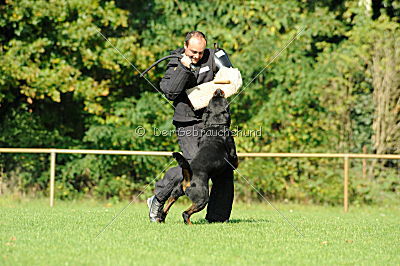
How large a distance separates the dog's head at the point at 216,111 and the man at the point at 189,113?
5.2 inches

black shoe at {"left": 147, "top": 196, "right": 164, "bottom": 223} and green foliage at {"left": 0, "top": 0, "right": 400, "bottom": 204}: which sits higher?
green foliage at {"left": 0, "top": 0, "right": 400, "bottom": 204}

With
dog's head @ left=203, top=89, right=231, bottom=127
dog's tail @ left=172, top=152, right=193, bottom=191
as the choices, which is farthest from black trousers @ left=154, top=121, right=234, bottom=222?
dog's tail @ left=172, top=152, right=193, bottom=191

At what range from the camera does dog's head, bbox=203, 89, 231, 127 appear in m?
7.04

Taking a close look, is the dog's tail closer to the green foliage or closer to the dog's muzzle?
the dog's muzzle

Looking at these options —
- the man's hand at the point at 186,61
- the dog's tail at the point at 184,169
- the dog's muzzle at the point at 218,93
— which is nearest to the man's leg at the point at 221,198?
the dog's tail at the point at 184,169

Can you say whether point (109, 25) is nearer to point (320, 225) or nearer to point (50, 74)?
point (50, 74)

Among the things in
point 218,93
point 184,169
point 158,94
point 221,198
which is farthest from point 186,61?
point 158,94

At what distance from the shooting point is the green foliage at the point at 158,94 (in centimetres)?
1347

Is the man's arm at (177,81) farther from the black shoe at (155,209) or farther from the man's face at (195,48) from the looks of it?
the black shoe at (155,209)

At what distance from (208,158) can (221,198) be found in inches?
32.0

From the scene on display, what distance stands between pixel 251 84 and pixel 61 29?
446 cm

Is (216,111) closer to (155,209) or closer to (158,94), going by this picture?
(155,209)

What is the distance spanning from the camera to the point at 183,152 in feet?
23.6

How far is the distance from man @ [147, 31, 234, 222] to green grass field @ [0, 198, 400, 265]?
29 cm
